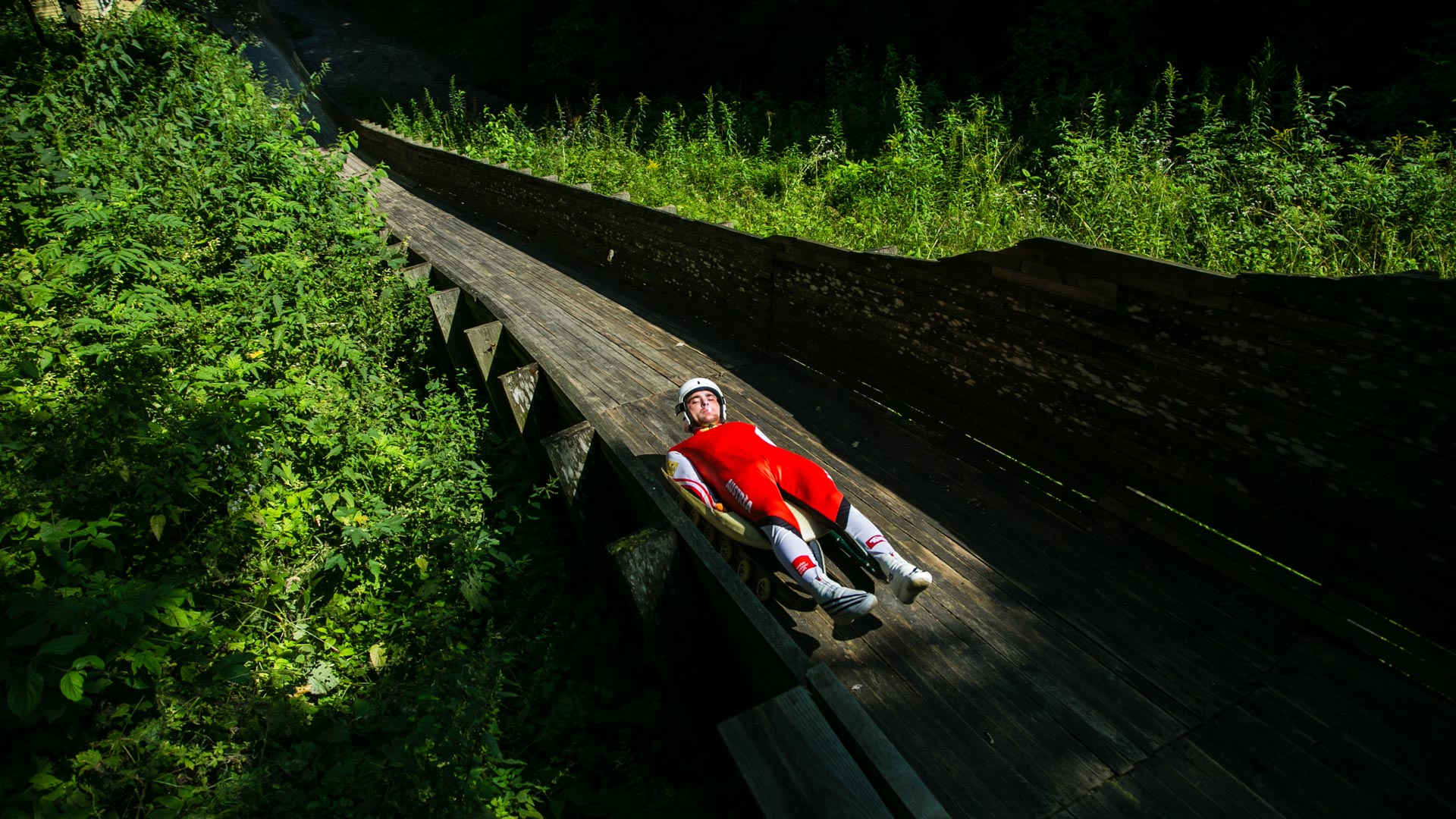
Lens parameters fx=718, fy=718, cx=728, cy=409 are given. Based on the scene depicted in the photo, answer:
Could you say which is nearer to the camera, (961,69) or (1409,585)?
(1409,585)

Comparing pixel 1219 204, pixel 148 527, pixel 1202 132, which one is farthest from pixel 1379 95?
pixel 148 527

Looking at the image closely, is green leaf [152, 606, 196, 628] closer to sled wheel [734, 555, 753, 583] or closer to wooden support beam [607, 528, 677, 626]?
wooden support beam [607, 528, 677, 626]

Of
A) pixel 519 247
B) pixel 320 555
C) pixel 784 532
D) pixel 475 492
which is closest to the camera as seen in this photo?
pixel 784 532

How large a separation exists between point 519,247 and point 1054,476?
8.76 m

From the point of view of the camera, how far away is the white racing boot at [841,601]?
128 inches

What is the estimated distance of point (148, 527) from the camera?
12.3 feet

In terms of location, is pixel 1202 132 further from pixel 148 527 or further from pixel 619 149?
pixel 619 149

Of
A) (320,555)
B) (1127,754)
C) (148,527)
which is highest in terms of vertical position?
(148,527)

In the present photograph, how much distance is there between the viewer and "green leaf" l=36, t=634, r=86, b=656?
2438 mm

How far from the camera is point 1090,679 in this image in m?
3.13

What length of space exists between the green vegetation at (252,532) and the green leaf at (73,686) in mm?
10

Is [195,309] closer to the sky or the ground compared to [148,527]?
closer to the sky

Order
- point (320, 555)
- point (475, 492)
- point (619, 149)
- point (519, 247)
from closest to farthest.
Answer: point (320, 555) < point (475, 492) < point (519, 247) < point (619, 149)

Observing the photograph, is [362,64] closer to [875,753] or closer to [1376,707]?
[875,753]
